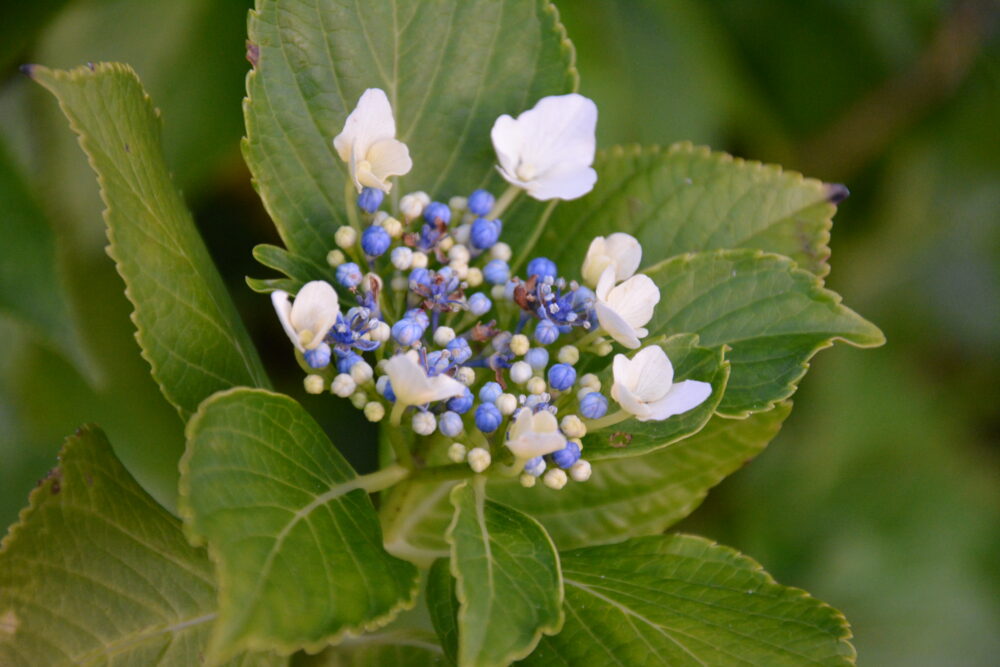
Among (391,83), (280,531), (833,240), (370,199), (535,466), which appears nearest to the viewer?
(280,531)

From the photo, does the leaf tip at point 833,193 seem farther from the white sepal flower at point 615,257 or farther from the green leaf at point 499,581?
the green leaf at point 499,581

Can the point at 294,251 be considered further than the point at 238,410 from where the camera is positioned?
Yes

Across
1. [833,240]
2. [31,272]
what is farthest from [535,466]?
[833,240]

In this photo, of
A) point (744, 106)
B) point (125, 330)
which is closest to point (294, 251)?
point (125, 330)

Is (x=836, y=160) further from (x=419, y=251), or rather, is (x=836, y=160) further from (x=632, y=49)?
(x=419, y=251)

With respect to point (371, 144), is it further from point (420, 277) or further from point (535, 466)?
point (535, 466)

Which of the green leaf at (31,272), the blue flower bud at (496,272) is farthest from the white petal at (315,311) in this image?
the green leaf at (31,272)
